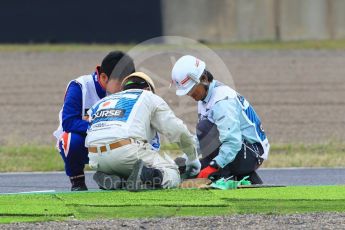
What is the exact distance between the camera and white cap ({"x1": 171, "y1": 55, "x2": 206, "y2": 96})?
10125 millimetres

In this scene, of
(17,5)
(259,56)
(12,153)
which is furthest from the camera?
(17,5)

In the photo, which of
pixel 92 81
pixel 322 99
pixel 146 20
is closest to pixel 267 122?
pixel 322 99

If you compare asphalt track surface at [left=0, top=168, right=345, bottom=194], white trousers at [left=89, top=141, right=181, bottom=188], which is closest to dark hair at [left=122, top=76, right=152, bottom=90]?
white trousers at [left=89, top=141, right=181, bottom=188]

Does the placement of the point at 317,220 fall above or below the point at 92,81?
below

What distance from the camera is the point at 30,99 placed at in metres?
22.7

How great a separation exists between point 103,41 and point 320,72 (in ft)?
30.0

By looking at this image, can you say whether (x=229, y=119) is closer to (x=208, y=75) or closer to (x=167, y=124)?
(x=208, y=75)

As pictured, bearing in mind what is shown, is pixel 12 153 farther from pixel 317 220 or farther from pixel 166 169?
pixel 317 220

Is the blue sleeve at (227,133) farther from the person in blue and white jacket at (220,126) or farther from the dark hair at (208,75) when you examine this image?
the dark hair at (208,75)

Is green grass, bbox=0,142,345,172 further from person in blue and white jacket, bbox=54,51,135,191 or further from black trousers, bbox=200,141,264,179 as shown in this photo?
black trousers, bbox=200,141,264,179

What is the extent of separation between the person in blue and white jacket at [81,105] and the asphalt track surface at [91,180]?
55.3 inches

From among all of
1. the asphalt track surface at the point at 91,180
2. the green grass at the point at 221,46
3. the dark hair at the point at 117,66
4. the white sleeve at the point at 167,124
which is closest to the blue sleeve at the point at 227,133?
the white sleeve at the point at 167,124

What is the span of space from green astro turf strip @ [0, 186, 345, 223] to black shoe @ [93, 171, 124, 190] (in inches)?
7.6

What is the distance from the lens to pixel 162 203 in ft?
29.5
